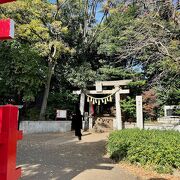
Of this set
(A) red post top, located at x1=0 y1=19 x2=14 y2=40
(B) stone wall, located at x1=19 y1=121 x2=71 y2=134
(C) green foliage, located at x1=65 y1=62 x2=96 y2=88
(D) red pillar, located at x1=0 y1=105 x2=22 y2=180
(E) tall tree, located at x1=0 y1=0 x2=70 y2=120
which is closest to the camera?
(D) red pillar, located at x1=0 y1=105 x2=22 y2=180

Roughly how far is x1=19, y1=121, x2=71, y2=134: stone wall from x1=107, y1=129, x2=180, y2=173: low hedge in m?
9.85

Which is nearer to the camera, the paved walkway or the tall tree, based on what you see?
the paved walkway

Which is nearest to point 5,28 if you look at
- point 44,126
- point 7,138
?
point 7,138

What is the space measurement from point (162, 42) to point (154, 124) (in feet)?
25.9

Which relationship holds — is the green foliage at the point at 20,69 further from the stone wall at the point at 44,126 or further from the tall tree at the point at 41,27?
the stone wall at the point at 44,126

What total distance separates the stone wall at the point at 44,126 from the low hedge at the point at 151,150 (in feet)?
32.3

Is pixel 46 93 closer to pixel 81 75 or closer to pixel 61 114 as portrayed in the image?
pixel 61 114

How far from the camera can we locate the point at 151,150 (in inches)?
324

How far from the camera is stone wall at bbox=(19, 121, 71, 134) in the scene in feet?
60.0

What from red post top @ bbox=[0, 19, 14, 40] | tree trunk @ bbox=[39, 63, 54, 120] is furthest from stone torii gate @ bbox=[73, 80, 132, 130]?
red post top @ bbox=[0, 19, 14, 40]

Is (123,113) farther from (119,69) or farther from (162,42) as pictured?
(162,42)

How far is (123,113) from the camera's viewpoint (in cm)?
2027

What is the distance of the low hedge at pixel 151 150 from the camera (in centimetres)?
787

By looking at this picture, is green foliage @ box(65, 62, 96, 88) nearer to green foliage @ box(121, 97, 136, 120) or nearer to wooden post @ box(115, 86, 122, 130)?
wooden post @ box(115, 86, 122, 130)
